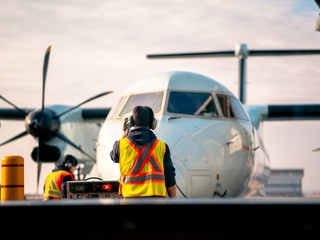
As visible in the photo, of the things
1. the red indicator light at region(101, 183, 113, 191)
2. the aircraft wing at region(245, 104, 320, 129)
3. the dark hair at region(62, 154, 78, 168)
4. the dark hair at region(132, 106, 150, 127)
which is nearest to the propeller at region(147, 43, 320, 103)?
the aircraft wing at region(245, 104, 320, 129)

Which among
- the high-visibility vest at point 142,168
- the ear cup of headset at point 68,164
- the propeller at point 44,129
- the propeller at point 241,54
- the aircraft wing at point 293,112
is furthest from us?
the propeller at point 241,54

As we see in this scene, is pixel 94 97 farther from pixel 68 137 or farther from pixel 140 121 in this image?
pixel 140 121

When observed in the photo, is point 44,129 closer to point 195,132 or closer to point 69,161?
point 69,161

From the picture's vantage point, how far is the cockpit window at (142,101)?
9766 mm

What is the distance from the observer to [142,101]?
395 inches

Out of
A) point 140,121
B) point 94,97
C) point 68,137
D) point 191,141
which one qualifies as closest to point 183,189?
point 191,141

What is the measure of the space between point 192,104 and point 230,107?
86 cm

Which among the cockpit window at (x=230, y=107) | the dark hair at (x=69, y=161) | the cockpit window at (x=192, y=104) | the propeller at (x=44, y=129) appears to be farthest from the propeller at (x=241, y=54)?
the dark hair at (x=69, y=161)

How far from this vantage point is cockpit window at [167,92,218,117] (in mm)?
9547
